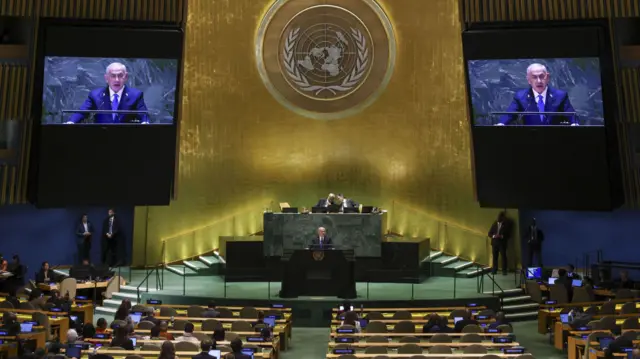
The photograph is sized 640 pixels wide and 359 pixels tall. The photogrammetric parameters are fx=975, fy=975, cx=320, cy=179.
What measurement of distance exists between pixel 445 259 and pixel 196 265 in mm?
6734

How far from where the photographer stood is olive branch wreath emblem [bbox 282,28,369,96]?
2716 cm

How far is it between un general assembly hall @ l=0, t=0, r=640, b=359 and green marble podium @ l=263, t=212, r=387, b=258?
0.19 feet

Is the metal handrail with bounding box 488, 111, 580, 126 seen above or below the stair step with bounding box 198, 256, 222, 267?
above

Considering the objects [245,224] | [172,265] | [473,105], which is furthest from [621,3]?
[172,265]

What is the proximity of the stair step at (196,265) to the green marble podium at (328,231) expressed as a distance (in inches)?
83.7

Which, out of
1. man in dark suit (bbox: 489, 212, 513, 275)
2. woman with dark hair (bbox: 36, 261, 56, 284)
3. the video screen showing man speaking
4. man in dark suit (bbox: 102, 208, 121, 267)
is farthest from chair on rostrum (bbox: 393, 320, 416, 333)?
man in dark suit (bbox: 102, 208, 121, 267)

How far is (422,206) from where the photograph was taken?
27.4 meters

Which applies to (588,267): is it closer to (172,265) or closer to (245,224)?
(245,224)

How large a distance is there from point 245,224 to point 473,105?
8379 mm

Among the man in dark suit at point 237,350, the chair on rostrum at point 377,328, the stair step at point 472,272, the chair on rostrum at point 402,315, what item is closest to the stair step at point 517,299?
the stair step at point 472,272

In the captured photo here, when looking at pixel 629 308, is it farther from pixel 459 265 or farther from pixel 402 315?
pixel 459 265

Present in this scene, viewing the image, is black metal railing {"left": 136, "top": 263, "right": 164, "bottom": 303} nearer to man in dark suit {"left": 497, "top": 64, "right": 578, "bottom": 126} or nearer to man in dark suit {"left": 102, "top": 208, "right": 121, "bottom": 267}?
man in dark suit {"left": 102, "top": 208, "right": 121, "bottom": 267}

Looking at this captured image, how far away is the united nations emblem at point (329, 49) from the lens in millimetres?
27109

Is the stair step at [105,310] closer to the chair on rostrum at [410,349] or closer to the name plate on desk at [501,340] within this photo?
the chair on rostrum at [410,349]
